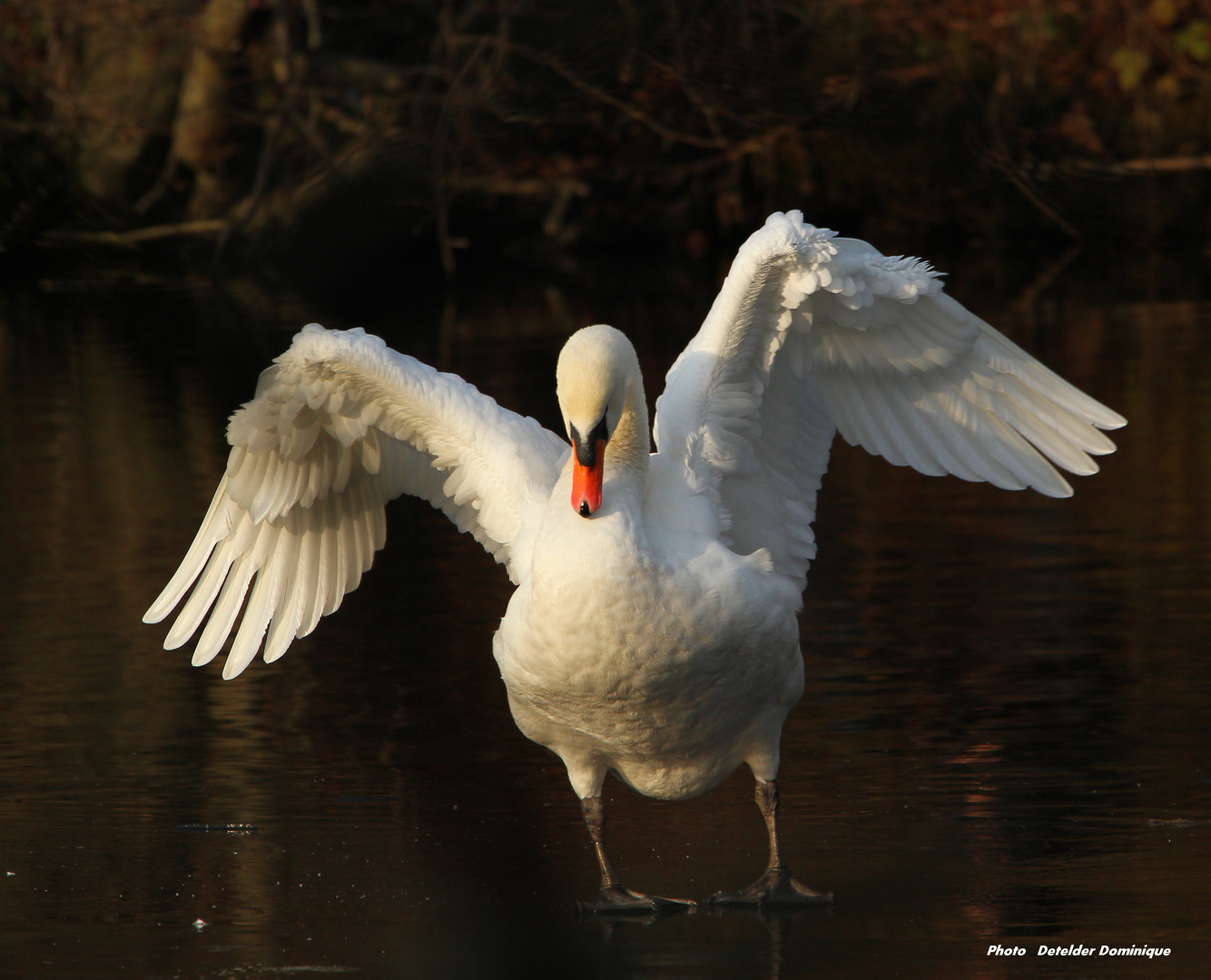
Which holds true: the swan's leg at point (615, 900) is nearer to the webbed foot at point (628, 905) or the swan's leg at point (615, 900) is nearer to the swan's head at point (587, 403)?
the webbed foot at point (628, 905)

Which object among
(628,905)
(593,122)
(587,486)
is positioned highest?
(593,122)

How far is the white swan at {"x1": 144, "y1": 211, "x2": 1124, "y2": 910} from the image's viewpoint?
517cm

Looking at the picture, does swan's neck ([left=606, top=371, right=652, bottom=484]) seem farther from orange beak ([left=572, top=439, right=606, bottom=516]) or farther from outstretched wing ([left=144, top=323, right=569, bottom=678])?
outstretched wing ([left=144, top=323, right=569, bottom=678])

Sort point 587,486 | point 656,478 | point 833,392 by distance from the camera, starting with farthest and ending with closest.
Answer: point 833,392
point 656,478
point 587,486

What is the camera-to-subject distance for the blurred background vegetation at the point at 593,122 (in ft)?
69.0

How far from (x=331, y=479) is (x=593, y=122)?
730 inches

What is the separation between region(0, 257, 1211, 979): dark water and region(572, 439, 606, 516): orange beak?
46.2 inches

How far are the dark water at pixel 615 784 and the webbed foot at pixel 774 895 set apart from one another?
0.07 meters

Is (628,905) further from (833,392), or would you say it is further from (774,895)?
(833,392)

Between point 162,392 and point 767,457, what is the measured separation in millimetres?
10153

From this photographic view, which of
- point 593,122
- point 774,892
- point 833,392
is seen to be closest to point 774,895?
point 774,892

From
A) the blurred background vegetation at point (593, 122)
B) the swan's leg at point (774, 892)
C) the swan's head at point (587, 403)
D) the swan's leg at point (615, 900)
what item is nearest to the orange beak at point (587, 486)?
the swan's head at point (587, 403)

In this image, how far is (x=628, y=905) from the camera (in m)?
5.41

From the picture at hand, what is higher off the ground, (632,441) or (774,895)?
(632,441)
